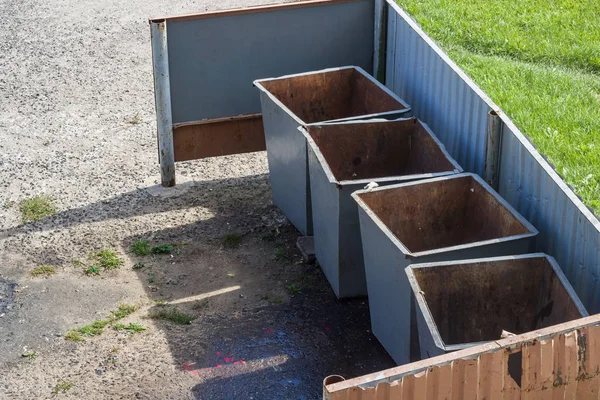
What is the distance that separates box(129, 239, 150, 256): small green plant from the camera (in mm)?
7359

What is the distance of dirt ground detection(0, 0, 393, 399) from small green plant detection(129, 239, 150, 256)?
0.09 meters

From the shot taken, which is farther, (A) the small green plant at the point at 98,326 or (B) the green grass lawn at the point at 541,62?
(B) the green grass lawn at the point at 541,62

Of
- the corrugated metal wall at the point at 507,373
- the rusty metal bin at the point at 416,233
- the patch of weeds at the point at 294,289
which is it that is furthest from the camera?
the patch of weeds at the point at 294,289

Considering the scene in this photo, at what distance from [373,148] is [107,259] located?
2.32m

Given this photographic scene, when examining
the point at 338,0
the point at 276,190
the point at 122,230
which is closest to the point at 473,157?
the point at 276,190

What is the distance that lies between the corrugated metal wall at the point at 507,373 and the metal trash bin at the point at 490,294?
83cm

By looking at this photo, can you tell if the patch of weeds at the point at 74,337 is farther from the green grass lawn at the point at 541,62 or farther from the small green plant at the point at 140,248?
the green grass lawn at the point at 541,62

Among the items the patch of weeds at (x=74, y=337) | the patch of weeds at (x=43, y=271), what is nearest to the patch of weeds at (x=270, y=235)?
the patch of weeds at (x=43, y=271)

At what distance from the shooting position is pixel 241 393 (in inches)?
226

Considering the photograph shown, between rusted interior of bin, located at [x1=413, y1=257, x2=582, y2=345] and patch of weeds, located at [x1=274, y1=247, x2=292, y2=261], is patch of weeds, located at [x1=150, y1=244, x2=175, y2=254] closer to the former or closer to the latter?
patch of weeds, located at [x1=274, y1=247, x2=292, y2=261]

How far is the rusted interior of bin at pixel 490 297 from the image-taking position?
5188 millimetres

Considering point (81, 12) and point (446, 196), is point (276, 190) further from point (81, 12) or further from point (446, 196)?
point (81, 12)

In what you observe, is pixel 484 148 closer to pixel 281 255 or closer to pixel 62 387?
pixel 281 255

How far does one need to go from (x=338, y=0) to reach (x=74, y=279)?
11.4 ft
